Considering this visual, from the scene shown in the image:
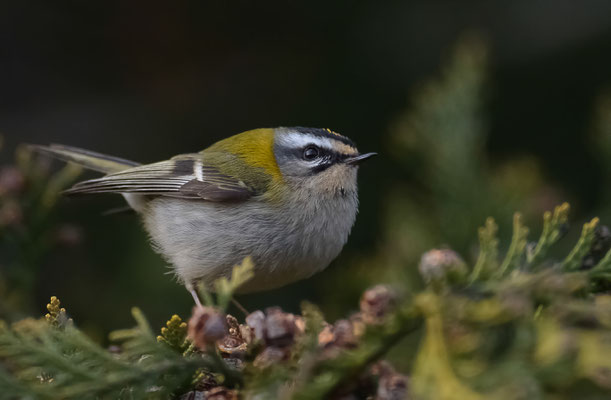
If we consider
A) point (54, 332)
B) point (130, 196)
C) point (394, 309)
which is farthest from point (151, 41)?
point (394, 309)

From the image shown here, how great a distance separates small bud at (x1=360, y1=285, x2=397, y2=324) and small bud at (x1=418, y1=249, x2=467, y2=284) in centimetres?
8

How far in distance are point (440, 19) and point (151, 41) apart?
1712 mm

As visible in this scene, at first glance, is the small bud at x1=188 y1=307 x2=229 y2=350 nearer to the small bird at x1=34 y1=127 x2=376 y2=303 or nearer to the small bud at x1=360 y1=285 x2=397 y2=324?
the small bud at x1=360 y1=285 x2=397 y2=324

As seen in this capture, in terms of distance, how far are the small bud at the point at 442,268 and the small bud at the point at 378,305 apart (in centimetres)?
8

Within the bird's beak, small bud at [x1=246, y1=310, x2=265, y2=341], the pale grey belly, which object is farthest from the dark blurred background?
small bud at [x1=246, y1=310, x2=265, y2=341]

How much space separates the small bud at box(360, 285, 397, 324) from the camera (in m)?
1.15

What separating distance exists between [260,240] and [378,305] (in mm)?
1122

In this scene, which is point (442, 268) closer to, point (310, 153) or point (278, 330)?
point (278, 330)

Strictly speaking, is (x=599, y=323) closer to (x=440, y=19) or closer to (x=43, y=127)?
(x=440, y=19)

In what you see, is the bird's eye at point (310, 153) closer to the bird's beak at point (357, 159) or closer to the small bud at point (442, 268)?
the bird's beak at point (357, 159)

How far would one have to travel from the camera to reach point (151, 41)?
3.70m

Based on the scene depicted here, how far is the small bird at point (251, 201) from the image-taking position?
88.9 inches

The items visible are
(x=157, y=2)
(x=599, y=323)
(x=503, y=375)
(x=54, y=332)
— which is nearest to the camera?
(x=503, y=375)

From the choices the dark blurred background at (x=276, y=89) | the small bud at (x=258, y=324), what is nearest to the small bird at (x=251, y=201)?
the dark blurred background at (x=276, y=89)
